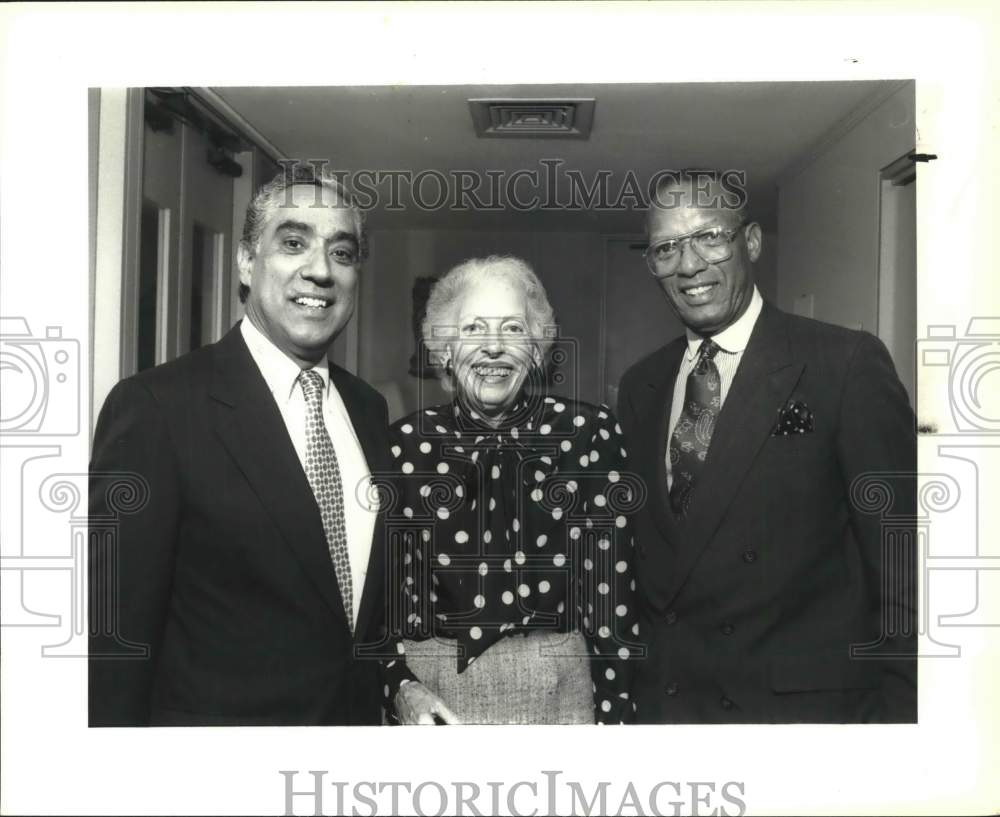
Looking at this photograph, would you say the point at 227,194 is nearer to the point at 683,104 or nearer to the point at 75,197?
the point at 75,197

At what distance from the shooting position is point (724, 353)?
259 cm

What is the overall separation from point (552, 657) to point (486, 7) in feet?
5.13

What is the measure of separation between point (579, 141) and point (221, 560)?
1325 millimetres

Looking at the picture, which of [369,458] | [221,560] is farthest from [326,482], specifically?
[221,560]

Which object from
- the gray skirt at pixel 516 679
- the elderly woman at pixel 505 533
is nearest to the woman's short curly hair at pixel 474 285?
the elderly woman at pixel 505 533

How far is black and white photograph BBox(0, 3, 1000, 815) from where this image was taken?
2547 millimetres

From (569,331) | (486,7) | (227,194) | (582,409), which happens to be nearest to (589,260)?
(569,331)

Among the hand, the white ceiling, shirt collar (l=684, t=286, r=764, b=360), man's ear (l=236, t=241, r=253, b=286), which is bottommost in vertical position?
the hand

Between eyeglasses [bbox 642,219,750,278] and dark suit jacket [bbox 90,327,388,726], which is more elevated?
eyeglasses [bbox 642,219,750,278]

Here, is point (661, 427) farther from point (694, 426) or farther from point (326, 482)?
point (326, 482)

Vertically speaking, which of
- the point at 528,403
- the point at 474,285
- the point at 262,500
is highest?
the point at 474,285

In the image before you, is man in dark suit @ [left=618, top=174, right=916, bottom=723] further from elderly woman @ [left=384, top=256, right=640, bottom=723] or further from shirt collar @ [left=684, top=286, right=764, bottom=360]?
elderly woman @ [left=384, top=256, right=640, bottom=723]

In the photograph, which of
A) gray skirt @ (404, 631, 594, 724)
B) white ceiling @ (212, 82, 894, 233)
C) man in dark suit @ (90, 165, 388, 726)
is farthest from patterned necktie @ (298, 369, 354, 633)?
white ceiling @ (212, 82, 894, 233)

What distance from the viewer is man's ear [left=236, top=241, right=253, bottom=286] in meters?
2.56
